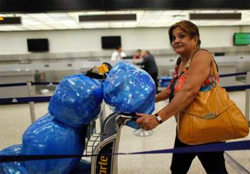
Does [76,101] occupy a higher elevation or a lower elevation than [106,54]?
lower

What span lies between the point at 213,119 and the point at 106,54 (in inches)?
396

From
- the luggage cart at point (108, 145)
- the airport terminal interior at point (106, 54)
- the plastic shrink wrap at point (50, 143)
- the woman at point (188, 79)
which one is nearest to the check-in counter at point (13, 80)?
the airport terminal interior at point (106, 54)

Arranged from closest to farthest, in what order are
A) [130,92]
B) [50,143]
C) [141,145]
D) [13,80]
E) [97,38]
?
[130,92]
[50,143]
[141,145]
[13,80]
[97,38]

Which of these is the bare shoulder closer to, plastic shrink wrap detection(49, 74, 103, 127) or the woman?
the woman

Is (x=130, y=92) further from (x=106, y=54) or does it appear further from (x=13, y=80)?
(x=106, y=54)

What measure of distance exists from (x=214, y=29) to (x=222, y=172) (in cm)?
1153

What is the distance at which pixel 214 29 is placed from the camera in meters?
11.2

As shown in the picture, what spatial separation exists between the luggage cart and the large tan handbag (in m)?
0.32

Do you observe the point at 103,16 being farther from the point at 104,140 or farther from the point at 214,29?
the point at 214,29

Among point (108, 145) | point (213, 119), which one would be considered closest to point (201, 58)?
point (213, 119)

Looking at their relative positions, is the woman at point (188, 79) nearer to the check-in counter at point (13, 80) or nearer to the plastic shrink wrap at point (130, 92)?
the plastic shrink wrap at point (130, 92)

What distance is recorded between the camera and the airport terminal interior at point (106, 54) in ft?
7.21

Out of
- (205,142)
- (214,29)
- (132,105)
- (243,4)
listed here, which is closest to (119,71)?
(132,105)

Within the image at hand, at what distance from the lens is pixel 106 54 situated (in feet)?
35.3
